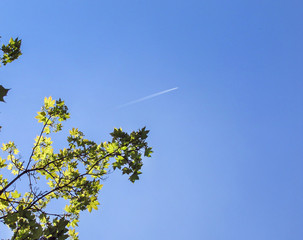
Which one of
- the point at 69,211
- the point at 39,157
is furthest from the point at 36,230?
the point at 39,157

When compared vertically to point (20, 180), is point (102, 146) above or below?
above

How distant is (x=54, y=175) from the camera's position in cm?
612

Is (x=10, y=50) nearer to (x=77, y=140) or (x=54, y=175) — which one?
(x=77, y=140)

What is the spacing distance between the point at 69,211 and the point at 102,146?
2.15 meters

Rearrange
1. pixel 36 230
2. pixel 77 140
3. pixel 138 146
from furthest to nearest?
1. pixel 77 140
2. pixel 138 146
3. pixel 36 230

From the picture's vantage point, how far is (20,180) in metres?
5.62

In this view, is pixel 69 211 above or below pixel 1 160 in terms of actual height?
below

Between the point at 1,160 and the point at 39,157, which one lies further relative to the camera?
the point at 39,157

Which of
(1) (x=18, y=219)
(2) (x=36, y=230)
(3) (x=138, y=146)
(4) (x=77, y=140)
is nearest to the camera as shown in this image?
(2) (x=36, y=230)

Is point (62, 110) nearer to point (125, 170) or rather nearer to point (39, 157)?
point (39, 157)

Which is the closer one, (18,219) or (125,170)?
(18,219)

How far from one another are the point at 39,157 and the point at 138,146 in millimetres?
3488

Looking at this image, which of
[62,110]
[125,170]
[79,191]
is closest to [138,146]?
[125,170]

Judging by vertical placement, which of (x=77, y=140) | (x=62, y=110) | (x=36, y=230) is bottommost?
(x=36, y=230)
